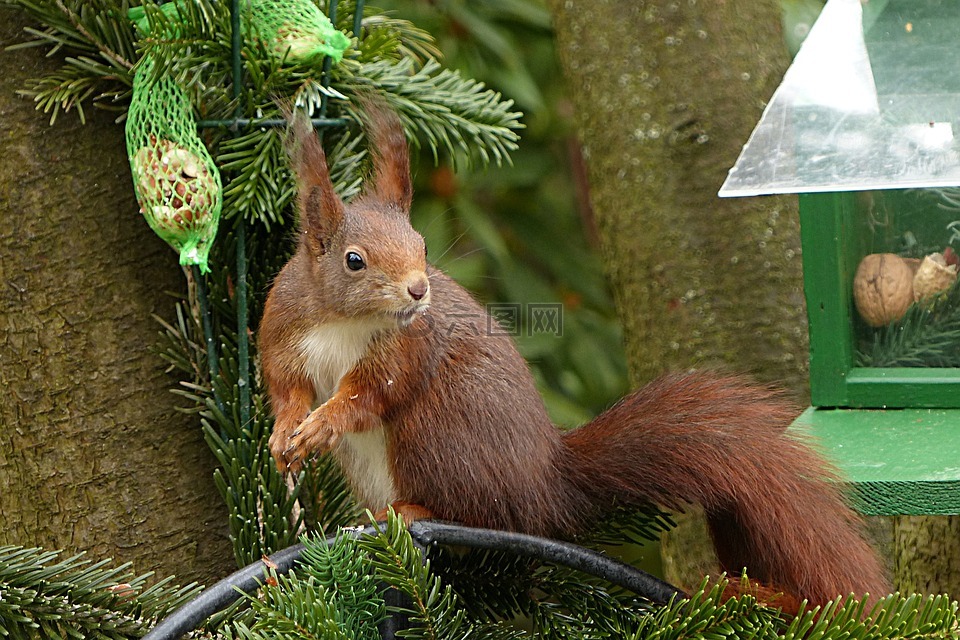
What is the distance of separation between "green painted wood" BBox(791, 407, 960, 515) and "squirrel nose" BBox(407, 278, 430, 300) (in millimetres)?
403

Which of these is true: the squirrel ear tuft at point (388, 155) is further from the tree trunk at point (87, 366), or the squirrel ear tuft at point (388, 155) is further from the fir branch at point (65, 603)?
the fir branch at point (65, 603)

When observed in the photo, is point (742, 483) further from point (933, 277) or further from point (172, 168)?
point (172, 168)

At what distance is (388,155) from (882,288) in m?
0.64

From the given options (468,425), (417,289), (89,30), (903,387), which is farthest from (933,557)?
(89,30)

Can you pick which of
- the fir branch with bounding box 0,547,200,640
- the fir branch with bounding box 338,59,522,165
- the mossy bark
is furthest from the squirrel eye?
the mossy bark

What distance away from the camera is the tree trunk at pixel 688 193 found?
5.14 ft

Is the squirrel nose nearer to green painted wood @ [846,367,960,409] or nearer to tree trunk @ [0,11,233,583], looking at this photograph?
tree trunk @ [0,11,233,583]

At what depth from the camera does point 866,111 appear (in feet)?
3.78

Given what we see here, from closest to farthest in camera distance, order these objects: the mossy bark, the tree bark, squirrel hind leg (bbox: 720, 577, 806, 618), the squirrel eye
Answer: squirrel hind leg (bbox: 720, 577, 806, 618) → the squirrel eye → the tree bark → the mossy bark

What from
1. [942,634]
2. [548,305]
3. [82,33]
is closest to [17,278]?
[82,33]

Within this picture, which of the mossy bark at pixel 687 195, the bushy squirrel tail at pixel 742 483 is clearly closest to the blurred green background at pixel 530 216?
the mossy bark at pixel 687 195

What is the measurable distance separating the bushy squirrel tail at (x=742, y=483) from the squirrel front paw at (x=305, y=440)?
0.25 m

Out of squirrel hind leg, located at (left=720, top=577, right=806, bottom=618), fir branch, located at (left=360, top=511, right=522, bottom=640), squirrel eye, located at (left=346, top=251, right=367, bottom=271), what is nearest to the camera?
fir branch, located at (left=360, top=511, right=522, bottom=640)

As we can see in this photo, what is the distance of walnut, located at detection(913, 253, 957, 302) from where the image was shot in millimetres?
1322
